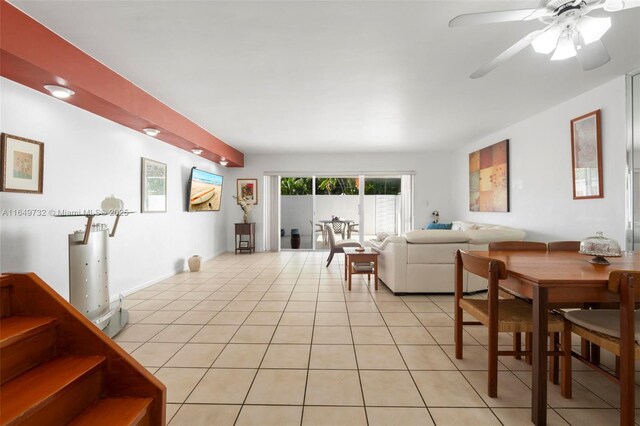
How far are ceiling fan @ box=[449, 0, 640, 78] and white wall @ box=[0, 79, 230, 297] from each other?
3448 millimetres

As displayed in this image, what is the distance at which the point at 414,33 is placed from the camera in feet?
7.57

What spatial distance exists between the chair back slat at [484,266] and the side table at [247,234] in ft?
19.0

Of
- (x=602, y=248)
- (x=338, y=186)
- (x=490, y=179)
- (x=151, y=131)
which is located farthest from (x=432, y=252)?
(x=338, y=186)

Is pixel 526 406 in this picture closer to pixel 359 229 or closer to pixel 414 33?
pixel 414 33

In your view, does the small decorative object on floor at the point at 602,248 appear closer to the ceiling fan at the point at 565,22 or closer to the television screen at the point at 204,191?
the ceiling fan at the point at 565,22

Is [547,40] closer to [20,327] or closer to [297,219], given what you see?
[20,327]

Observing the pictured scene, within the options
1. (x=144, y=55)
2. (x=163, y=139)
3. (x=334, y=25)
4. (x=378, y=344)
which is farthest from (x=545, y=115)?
(x=163, y=139)

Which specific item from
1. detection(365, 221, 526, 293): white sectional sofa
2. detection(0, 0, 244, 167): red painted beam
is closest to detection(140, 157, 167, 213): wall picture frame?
detection(0, 0, 244, 167): red painted beam

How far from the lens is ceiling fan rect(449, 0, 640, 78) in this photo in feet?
5.07

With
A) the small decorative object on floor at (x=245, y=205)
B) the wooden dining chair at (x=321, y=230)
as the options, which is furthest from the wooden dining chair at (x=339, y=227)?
the small decorative object on floor at (x=245, y=205)

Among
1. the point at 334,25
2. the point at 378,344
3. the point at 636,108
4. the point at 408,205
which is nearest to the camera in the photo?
the point at 334,25

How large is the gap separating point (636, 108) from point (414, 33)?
252 cm

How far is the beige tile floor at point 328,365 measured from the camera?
167 centimetres

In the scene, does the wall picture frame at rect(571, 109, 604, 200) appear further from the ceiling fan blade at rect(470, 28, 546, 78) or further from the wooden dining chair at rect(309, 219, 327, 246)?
the wooden dining chair at rect(309, 219, 327, 246)
